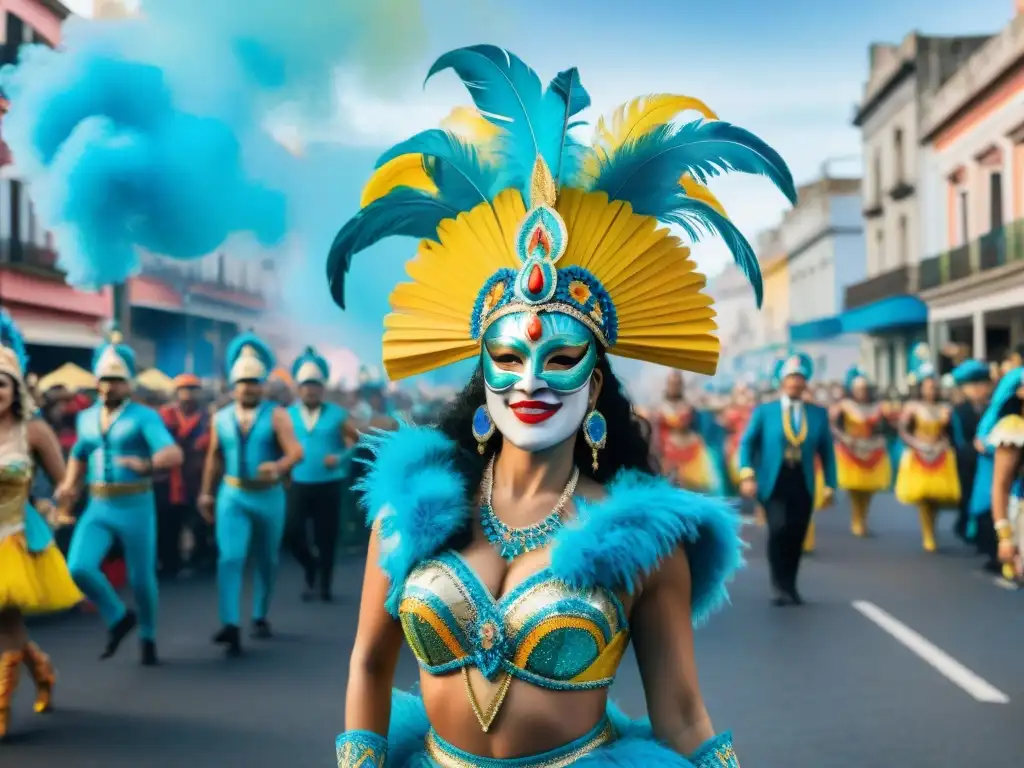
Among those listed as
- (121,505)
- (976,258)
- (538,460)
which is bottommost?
(121,505)

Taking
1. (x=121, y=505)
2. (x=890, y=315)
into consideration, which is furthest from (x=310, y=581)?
(x=890, y=315)

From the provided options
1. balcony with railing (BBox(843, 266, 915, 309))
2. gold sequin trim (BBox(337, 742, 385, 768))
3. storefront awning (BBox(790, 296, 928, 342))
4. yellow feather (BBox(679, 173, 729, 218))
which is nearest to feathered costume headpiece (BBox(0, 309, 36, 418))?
gold sequin trim (BBox(337, 742, 385, 768))

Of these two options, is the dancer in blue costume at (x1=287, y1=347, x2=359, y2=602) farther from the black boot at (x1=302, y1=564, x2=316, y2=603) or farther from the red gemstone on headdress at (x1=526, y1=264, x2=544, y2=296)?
the red gemstone on headdress at (x1=526, y1=264, x2=544, y2=296)

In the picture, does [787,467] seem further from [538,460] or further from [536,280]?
[536,280]

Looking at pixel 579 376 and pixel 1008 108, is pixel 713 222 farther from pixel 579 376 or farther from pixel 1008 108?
pixel 1008 108

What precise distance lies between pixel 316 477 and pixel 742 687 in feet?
17.5

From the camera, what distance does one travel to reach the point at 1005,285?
29.3 m

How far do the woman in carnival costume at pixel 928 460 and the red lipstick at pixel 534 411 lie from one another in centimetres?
1248

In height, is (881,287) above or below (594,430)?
above

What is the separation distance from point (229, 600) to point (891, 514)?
13175mm

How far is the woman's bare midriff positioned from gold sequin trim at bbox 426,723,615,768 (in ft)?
0.07

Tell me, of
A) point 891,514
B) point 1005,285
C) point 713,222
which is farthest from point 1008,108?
point 713,222

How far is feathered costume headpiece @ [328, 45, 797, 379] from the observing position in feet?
10.4

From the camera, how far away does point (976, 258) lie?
3170 cm
